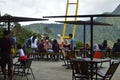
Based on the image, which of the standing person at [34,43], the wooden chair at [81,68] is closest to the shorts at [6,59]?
the wooden chair at [81,68]

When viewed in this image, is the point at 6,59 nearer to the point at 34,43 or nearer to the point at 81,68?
the point at 81,68

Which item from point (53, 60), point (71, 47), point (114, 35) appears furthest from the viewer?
point (114, 35)

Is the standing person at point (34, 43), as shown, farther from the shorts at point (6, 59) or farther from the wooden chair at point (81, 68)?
the wooden chair at point (81, 68)

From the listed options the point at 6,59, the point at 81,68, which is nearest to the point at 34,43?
the point at 6,59

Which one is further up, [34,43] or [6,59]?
[34,43]

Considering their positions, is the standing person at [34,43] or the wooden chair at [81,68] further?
the standing person at [34,43]

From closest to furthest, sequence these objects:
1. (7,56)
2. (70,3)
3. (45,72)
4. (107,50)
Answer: (7,56), (45,72), (107,50), (70,3)

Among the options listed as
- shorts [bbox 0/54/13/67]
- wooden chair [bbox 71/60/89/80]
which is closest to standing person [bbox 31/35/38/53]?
shorts [bbox 0/54/13/67]

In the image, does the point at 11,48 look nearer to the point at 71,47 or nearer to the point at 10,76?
the point at 10,76

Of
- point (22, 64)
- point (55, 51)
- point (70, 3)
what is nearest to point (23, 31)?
point (70, 3)

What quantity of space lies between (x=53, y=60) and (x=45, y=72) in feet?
26.0

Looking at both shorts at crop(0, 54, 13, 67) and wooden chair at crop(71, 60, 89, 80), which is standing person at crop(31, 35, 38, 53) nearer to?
shorts at crop(0, 54, 13, 67)

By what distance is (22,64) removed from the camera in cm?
1575

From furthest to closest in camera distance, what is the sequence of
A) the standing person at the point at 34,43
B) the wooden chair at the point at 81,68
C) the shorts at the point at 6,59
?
the standing person at the point at 34,43, the shorts at the point at 6,59, the wooden chair at the point at 81,68
